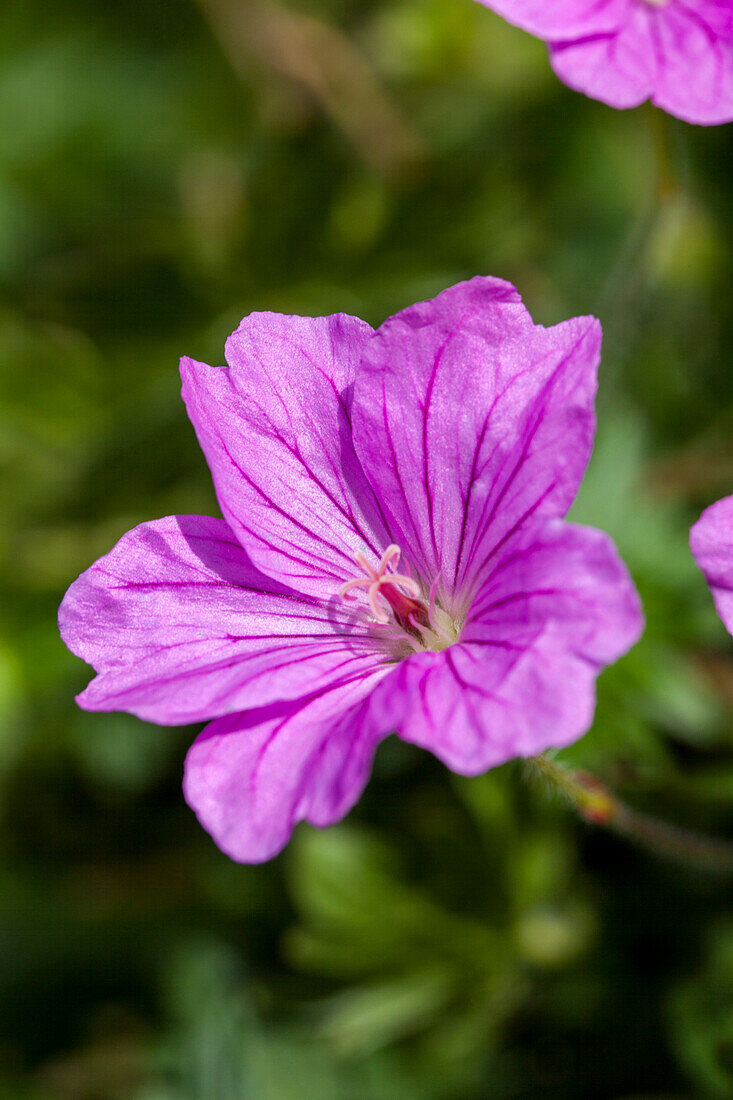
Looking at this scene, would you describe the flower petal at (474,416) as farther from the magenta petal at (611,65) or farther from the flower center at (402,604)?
the magenta petal at (611,65)

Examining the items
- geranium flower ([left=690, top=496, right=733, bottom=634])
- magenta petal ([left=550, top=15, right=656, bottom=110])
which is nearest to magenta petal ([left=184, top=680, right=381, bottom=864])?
geranium flower ([left=690, top=496, right=733, bottom=634])

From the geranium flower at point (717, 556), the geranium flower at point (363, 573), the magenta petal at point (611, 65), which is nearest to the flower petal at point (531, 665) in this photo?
the geranium flower at point (363, 573)

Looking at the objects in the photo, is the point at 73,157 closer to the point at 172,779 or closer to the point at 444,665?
the point at 172,779

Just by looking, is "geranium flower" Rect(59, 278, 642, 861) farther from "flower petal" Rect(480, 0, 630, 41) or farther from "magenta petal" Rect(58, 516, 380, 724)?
"flower petal" Rect(480, 0, 630, 41)

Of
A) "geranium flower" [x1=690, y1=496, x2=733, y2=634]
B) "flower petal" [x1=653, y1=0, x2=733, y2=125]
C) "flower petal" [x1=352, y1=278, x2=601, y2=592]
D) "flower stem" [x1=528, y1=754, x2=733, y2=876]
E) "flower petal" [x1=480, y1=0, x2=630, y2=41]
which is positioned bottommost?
"flower stem" [x1=528, y1=754, x2=733, y2=876]

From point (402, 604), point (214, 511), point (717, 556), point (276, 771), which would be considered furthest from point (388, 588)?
point (214, 511)

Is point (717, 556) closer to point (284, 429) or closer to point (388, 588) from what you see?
point (388, 588)

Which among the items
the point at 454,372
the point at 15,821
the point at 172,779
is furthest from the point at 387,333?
the point at 15,821
